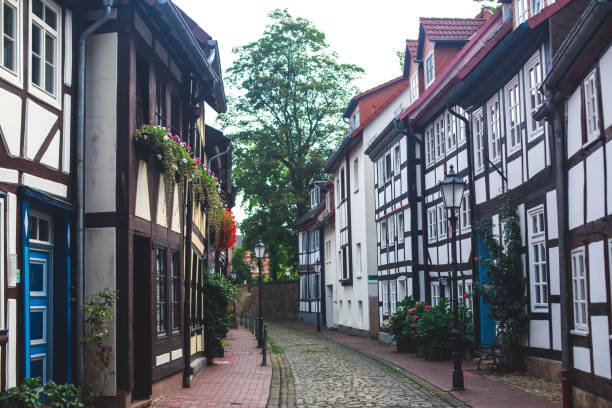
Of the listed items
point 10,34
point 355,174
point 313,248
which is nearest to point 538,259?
point 10,34

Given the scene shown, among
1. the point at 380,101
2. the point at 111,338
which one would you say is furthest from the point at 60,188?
the point at 380,101

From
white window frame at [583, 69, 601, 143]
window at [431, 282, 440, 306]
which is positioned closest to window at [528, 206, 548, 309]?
white window frame at [583, 69, 601, 143]

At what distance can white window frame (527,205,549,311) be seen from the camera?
49.2 feet

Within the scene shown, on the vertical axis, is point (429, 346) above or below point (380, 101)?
below

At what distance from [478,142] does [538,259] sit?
4511mm

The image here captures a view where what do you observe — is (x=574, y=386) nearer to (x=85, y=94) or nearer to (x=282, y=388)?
(x=282, y=388)

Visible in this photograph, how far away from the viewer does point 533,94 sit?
15.2 m

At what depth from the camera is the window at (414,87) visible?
2740 cm

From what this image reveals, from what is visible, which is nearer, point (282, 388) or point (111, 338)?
point (111, 338)

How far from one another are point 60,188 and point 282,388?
703cm

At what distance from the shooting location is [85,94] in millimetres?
10258

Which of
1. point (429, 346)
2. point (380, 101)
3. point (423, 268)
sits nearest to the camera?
point (429, 346)

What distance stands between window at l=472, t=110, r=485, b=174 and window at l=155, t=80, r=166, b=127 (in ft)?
27.8

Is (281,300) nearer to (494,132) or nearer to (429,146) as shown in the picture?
(429,146)
